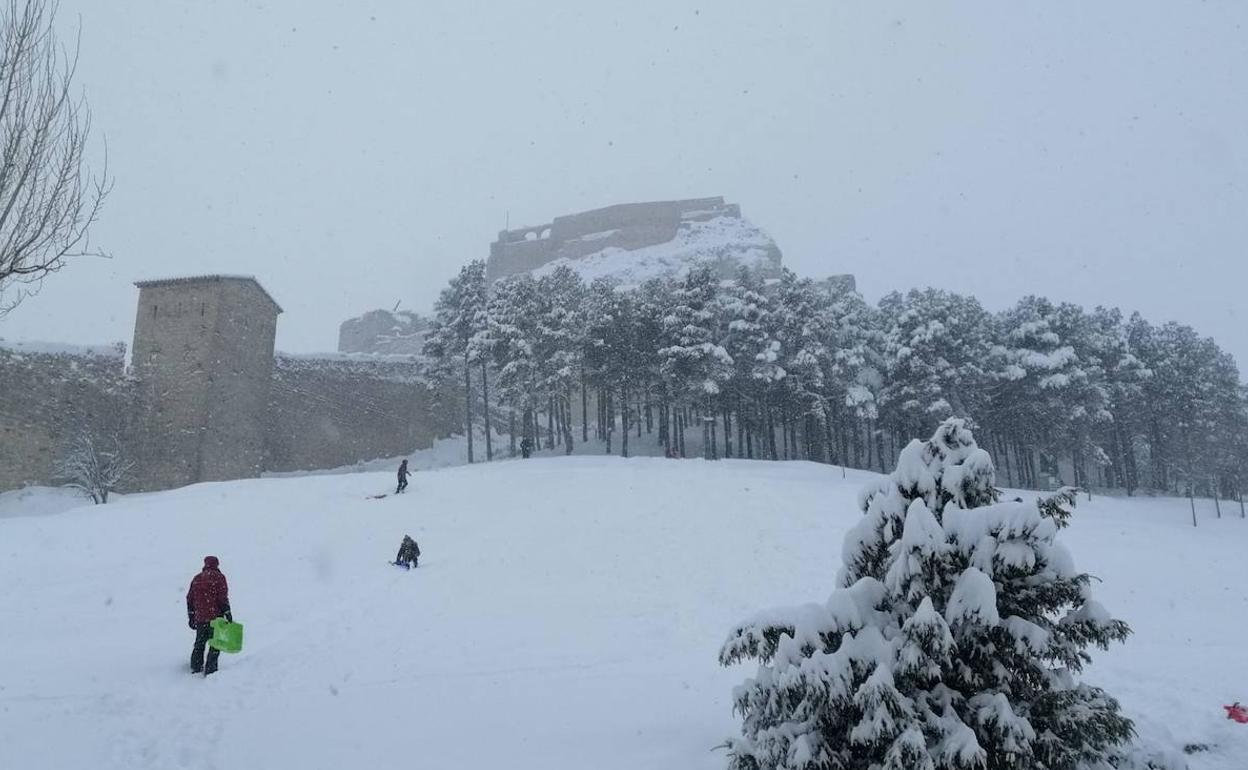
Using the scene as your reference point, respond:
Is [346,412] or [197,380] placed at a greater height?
[197,380]

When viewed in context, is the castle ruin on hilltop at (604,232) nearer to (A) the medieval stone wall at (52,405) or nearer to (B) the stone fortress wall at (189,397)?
(B) the stone fortress wall at (189,397)

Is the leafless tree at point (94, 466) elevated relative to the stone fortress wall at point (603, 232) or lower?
lower

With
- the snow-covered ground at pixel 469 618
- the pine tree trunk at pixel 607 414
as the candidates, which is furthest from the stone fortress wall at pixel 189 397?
the pine tree trunk at pixel 607 414

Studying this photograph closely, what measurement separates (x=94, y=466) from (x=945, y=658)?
3311cm

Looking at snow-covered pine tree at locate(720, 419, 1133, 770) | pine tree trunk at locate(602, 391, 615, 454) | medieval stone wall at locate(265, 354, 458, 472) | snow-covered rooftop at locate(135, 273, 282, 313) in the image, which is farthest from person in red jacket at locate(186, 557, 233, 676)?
pine tree trunk at locate(602, 391, 615, 454)

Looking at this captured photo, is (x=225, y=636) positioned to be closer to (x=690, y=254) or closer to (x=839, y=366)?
(x=839, y=366)

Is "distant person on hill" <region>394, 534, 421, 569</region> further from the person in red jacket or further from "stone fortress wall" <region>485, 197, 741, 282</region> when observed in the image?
"stone fortress wall" <region>485, 197, 741, 282</region>

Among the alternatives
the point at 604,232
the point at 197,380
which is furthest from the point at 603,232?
the point at 197,380

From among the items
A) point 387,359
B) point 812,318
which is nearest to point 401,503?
point 812,318

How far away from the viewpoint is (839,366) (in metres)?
38.7

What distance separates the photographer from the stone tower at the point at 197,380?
3450 centimetres

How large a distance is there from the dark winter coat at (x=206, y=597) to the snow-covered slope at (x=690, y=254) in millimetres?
81195

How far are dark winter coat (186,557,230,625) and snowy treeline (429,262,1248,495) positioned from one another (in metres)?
26.5

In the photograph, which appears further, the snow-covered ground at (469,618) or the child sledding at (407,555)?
the child sledding at (407,555)
